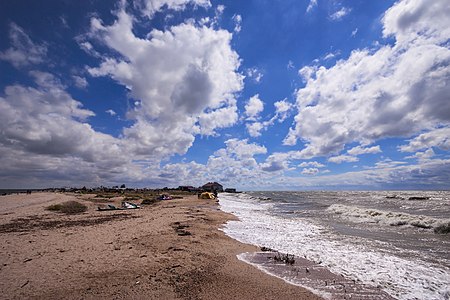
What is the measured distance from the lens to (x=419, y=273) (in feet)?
24.0

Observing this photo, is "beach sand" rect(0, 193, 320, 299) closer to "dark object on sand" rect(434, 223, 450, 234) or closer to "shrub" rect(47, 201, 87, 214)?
"dark object on sand" rect(434, 223, 450, 234)

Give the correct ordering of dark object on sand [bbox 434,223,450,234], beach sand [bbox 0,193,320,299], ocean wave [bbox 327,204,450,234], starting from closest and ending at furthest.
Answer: beach sand [bbox 0,193,320,299]
dark object on sand [bbox 434,223,450,234]
ocean wave [bbox 327,204,450,234]

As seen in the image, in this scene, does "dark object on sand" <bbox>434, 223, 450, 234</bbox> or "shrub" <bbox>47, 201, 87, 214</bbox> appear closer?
"dark object on sand" <bbox>434, 223, 450, 234</bbox>

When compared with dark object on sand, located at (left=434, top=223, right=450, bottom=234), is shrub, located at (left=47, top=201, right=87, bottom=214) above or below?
above

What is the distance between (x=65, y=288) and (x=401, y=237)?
15344 mm

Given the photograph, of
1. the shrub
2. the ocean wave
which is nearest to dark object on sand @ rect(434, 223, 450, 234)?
the ocean wave

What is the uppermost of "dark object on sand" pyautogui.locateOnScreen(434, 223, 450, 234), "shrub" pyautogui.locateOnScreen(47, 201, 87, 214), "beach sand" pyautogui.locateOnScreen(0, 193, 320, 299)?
"shrub" pyautogui.locateOnScreen(47, 201, 87, 214)

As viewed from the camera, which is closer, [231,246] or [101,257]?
[101,257]

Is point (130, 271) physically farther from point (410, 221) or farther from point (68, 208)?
point (68, 208)

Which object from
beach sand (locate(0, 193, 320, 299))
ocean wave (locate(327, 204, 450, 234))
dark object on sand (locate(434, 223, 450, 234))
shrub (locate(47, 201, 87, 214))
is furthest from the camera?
shrub (locate(47, 201, 87, 214))

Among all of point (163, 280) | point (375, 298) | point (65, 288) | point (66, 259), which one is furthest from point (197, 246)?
point (375, 298)

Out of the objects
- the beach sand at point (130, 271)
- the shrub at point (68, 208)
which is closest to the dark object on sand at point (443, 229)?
the beach sand at point (130, 271)

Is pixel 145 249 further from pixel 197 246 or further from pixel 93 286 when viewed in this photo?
pixel 93 286

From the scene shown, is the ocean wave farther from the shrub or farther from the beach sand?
the shrub
